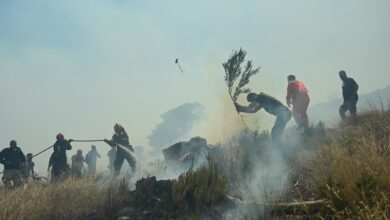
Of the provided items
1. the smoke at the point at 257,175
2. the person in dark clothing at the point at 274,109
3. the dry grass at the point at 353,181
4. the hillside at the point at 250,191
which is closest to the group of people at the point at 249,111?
the person in dark clothing at the point at 274,109

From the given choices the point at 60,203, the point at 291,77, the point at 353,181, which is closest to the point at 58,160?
the point at 60,203

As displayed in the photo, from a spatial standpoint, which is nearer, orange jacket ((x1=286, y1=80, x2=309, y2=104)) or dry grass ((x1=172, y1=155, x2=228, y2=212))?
dry grass ((x1=172, y1=155, x2=228, y2=212))

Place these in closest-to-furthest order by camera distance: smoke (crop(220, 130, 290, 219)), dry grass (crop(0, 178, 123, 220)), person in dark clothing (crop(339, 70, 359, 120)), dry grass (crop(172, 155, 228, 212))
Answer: smoke (crop(220, 130, 290, 219)) < dry grass (crop(172, 155, 228, 212)) < dry grass (crop(0, 178, 123, 220)) < person in dark clothing (crop(339, 70, 359, 120))

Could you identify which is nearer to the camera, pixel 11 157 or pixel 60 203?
pixel 60 203

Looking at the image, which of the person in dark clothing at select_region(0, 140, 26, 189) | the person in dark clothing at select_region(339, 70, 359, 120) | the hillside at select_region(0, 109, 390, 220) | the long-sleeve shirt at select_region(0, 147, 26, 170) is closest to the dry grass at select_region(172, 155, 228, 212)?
the hillside at select_region(0, 109, 390, 220)

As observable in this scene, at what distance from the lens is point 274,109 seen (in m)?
10.1

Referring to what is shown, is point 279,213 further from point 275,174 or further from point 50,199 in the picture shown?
point 50,199

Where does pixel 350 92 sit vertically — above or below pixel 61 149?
below

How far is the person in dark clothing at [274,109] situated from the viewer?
989 centimetres

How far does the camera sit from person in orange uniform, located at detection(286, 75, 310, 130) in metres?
11.3

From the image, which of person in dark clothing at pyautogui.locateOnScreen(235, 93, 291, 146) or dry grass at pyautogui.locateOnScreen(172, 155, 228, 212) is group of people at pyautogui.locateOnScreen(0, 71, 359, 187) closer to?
person in dark clothing at pyautogui.locateOnScreen(235, 93, 291, 146)

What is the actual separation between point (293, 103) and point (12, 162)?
7720 mm

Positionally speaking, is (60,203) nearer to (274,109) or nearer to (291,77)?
(274,109)

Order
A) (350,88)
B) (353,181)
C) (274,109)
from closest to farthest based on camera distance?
(353,181), (274,109), (350,88)
